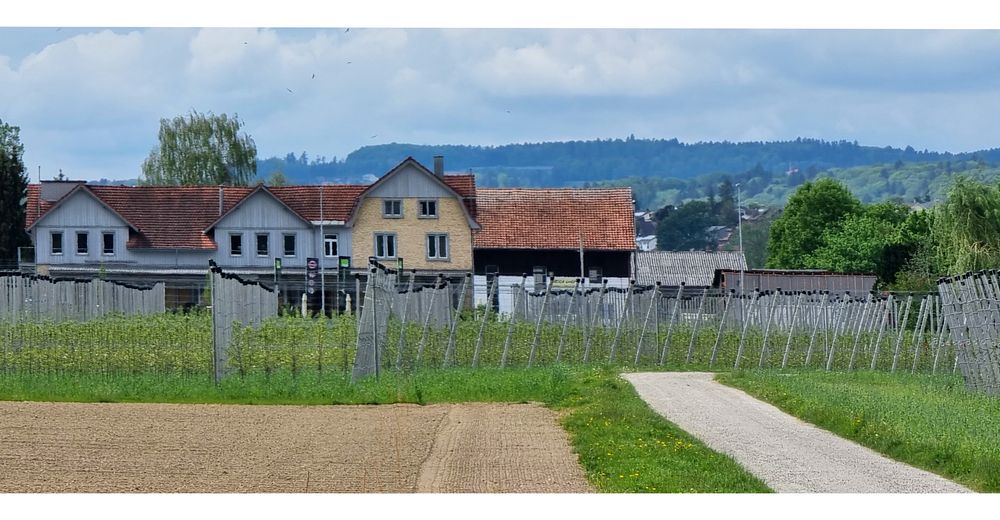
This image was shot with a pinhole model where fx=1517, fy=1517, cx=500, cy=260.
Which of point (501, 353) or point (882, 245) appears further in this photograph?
point (882, 245)

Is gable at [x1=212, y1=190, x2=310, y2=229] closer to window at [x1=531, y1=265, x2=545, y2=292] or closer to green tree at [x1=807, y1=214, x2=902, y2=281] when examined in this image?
window at [x1=531, y1=265, x2=545, y2=292]

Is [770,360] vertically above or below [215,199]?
below

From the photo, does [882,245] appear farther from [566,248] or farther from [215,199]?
[215,199]

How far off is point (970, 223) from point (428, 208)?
29.6 meters

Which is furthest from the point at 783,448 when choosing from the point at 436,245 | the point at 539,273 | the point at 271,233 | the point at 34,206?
the point at 34,206

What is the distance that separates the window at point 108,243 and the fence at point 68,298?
108 ft

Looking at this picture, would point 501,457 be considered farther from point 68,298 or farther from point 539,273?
point 539,273

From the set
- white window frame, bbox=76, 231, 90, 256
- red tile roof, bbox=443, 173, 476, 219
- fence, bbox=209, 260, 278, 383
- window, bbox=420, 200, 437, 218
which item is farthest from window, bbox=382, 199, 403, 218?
fence, bbox=209, 260, 278, 383

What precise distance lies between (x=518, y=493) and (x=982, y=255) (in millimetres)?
51819

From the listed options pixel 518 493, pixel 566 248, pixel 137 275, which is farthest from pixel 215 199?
pixel 518 493

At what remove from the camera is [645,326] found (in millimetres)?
37094

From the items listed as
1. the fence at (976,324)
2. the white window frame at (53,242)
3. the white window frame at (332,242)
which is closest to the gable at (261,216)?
the white window frame at (332,242)

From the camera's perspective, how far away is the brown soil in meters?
14.6

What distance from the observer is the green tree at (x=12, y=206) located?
90.9 metres
